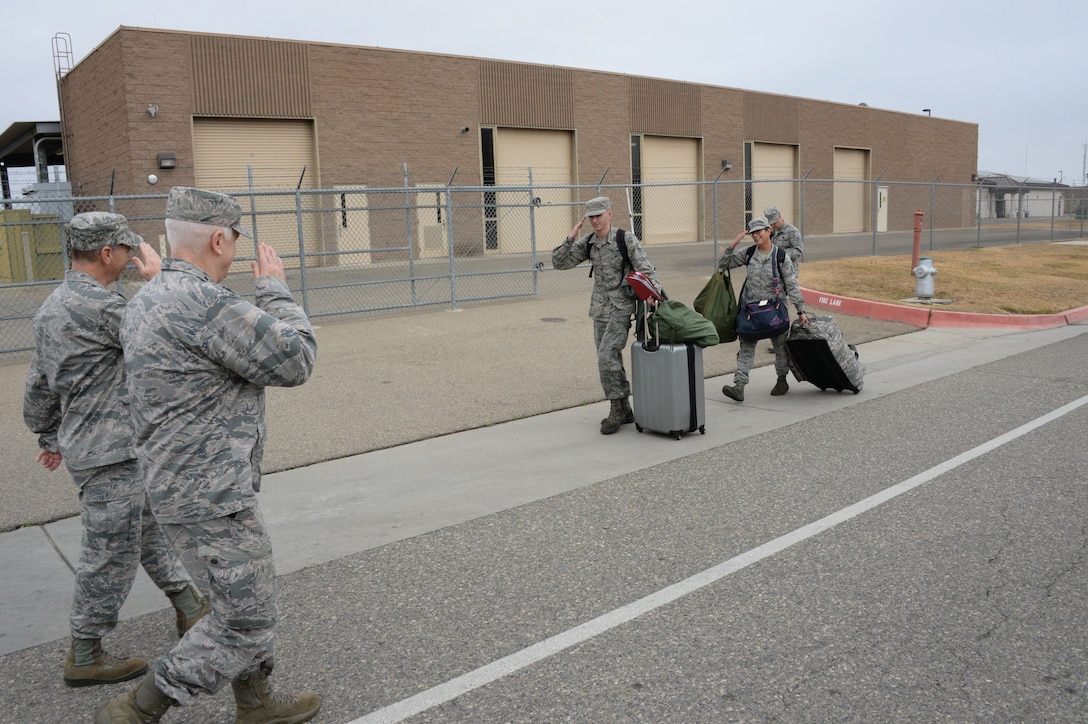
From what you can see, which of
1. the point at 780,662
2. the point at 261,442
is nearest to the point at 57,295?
the point at 261,442

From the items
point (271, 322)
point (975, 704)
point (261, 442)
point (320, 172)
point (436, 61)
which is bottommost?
point (975, 704)

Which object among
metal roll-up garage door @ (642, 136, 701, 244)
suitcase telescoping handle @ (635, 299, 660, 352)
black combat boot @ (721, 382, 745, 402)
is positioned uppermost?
metal roll-up garage door @ (642, 136, 701, 244)

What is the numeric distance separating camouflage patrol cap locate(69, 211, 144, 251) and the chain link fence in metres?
4.76

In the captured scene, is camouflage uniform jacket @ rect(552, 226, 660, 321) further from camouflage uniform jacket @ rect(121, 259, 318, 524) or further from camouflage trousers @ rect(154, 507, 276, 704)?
camouflage trousers @ rect(154, 507, 276, 704)

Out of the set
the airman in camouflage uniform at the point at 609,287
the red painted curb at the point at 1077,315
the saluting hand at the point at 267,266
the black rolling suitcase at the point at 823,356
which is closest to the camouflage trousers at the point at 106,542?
the saluting hand at the point at 267,266

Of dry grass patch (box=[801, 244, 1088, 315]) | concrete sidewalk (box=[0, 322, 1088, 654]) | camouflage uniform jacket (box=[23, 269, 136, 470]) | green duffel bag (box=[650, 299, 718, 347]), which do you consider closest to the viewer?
camouflage uniform jacket (box=[23, 269, 136, 470])

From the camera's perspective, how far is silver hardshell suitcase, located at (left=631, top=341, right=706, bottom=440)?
7.21 metres

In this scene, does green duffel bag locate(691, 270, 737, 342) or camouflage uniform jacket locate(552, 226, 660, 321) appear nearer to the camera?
camouflage uniform jacket locate(552, 226, 660, 321)

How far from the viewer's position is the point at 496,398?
9.07 m

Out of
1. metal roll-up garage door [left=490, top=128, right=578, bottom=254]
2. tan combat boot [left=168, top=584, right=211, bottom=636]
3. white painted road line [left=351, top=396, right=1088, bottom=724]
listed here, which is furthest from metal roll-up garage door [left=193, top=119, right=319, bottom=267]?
tan combat boot [left=168, top=584, right=211, bottom=636]

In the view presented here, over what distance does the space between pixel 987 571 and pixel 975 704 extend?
1.33 m

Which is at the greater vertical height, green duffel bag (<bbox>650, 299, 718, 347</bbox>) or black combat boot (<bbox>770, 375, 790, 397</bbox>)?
green duffel bag (<bbox>650, 299, 718, 347</bbox>)

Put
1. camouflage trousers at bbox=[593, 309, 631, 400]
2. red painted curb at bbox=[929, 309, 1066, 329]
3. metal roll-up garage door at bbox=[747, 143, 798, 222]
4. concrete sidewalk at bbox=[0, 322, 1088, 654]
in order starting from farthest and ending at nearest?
1. metal roll-up garage door at bbox=[747, 143, 798, 222]
2. red painted curb at bbox=[929, 309, 1066, 329]
3. camouflage trousers at bbox=[593, 309, 631, 400]
4. concrete sidewalk at bbox=[0, 322, 1088, 654]

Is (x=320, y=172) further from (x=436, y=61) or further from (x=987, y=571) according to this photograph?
(x=987, y=571)
